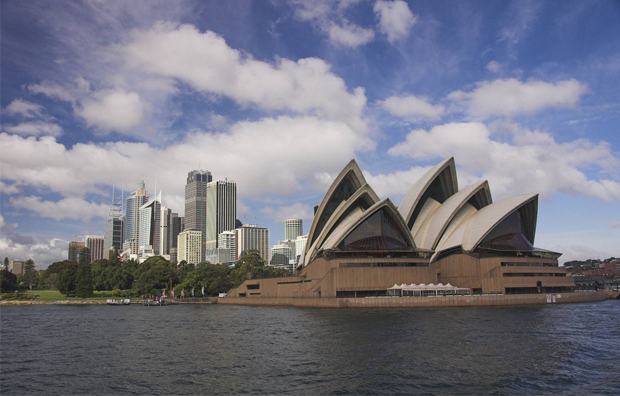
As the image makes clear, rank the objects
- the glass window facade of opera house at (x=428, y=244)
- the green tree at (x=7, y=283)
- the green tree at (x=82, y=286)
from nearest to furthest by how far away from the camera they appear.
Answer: the glass window facade of opera house at (x=428, y=244), the green tree at (x=82, y=286), the green tree at (x=7, y=283)

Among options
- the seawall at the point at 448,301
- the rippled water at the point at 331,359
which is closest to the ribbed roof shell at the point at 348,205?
the seawall at the point at 448,301

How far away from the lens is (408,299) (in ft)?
198

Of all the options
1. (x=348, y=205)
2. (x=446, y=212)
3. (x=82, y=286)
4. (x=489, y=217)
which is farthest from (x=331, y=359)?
(x=82, y=286)

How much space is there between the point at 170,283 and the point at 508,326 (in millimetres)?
82571

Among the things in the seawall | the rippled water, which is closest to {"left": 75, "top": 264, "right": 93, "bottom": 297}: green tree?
the seawall

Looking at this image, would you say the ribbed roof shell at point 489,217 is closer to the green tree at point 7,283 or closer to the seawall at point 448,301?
the seawall at point 448,301

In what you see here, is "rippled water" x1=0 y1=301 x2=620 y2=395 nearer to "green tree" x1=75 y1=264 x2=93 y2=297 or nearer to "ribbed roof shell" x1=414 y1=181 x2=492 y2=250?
"ribbed roof shell" x1=414 y1=181 x2=492 y2=250

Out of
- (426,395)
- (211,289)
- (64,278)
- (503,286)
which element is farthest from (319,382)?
(64,278)

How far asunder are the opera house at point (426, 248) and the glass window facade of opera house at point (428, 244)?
0.43 feet

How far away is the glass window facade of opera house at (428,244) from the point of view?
214 feet

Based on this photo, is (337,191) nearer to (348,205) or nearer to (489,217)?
(348,205)

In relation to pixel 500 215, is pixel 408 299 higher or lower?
lower

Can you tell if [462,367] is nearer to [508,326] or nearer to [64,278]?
[508,326]

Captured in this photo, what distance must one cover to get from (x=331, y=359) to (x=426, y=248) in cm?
4992
